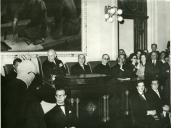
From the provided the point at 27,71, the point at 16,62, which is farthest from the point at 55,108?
the point at 16,62

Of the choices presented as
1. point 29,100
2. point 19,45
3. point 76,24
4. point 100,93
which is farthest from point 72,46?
point 29,100

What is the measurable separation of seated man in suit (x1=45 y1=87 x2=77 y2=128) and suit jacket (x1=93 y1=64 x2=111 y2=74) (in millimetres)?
543

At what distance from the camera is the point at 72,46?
3604 mm

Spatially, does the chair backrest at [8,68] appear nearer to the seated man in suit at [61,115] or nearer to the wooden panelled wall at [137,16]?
the seated man in suit at [61,115]

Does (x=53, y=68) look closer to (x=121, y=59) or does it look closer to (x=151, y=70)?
(x=121, y=59)

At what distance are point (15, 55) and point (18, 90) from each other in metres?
0.53

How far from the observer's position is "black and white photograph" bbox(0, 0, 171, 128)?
260cm

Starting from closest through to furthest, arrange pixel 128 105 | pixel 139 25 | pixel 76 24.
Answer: pixel 128 105 → pixel 76 24 → pixel 139 25

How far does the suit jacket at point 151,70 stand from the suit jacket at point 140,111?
0.28 meters

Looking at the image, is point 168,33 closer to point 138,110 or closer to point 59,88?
point 138,110

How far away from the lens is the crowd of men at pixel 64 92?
8.22 ft

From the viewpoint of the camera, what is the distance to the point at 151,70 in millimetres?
3266

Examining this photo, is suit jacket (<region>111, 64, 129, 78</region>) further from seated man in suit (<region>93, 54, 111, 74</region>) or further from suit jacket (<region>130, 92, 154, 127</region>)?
suit jacket (<region>130, 92, 154, 127</region>)

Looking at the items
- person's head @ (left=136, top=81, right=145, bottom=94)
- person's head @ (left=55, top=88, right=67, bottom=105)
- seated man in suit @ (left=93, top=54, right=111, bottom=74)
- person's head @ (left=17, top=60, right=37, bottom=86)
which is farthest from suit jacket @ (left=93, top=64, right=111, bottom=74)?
person's head @ (left=17, top=60, right=37, bottom=86)
